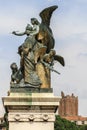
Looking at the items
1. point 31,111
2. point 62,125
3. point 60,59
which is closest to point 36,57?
point 60,59

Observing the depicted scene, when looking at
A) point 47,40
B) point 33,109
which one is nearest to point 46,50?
point 47,40

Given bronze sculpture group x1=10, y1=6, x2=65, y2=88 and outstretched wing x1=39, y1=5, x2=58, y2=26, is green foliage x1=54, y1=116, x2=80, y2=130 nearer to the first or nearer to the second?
outstretched wing x1=39, y1=5, x2=58, y2=26

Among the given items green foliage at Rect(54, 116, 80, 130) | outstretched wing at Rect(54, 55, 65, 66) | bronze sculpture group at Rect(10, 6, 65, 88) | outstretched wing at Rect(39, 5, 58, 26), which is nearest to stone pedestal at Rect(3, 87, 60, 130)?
bronze sculpture group at Rect(10, 6, 65, 88)

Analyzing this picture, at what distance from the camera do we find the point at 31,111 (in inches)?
886

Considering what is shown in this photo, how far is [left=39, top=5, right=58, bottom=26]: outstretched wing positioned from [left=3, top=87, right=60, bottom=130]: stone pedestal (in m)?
3.06

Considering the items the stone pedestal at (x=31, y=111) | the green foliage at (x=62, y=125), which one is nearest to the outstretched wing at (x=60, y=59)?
the stone pedestal at (x=31, y=111)

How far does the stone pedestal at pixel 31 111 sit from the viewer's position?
2242 cm

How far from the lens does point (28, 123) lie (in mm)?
22438

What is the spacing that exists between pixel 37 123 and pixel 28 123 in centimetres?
30

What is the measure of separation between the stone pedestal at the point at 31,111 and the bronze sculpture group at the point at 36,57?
2.12ft

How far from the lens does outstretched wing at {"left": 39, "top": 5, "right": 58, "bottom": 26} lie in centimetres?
2403

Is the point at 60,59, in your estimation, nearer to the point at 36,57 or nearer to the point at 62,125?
the point at 36,57

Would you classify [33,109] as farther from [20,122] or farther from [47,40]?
[47,40]

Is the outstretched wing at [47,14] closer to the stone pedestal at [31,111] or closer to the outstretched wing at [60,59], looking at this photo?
the outstretched wing at [60,59]
